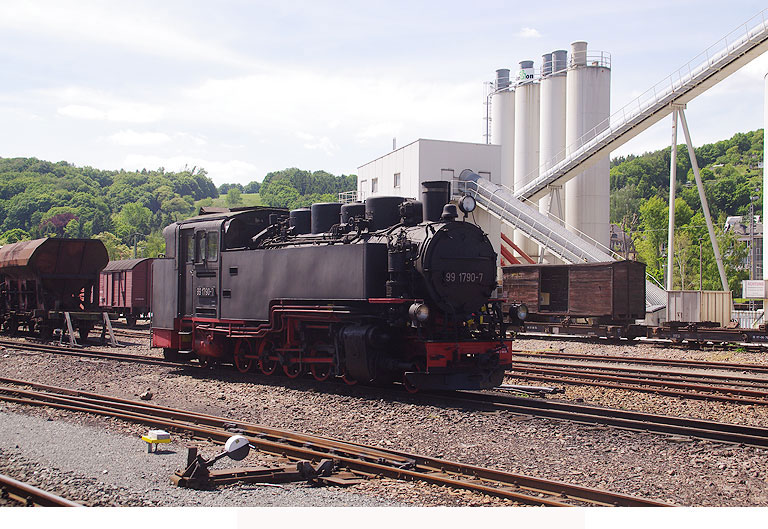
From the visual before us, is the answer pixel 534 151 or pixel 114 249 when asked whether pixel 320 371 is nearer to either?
pixel 534 151

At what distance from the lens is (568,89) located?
44.7 meters

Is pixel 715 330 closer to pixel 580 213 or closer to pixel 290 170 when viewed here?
pixel 580 213

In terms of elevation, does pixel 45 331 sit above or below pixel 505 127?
below

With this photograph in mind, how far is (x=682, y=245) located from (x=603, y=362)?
3744 cm

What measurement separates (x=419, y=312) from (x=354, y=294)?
56.3 inches

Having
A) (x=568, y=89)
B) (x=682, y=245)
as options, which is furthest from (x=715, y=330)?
(x=682, y=245)

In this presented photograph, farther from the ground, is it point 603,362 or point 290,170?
point 290,170

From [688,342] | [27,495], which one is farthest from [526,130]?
[27,495]

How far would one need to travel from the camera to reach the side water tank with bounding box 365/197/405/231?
1252 cm

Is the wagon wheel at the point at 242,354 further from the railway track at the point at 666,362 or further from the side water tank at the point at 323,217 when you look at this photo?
the railway track at the point at 666,362

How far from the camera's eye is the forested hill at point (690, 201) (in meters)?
51.4

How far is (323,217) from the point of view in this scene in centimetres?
1332

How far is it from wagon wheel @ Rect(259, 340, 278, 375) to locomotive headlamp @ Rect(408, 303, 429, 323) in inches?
150

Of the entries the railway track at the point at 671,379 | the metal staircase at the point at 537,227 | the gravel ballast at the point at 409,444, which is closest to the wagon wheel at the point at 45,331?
the gravel ballast at the point at 409,444
